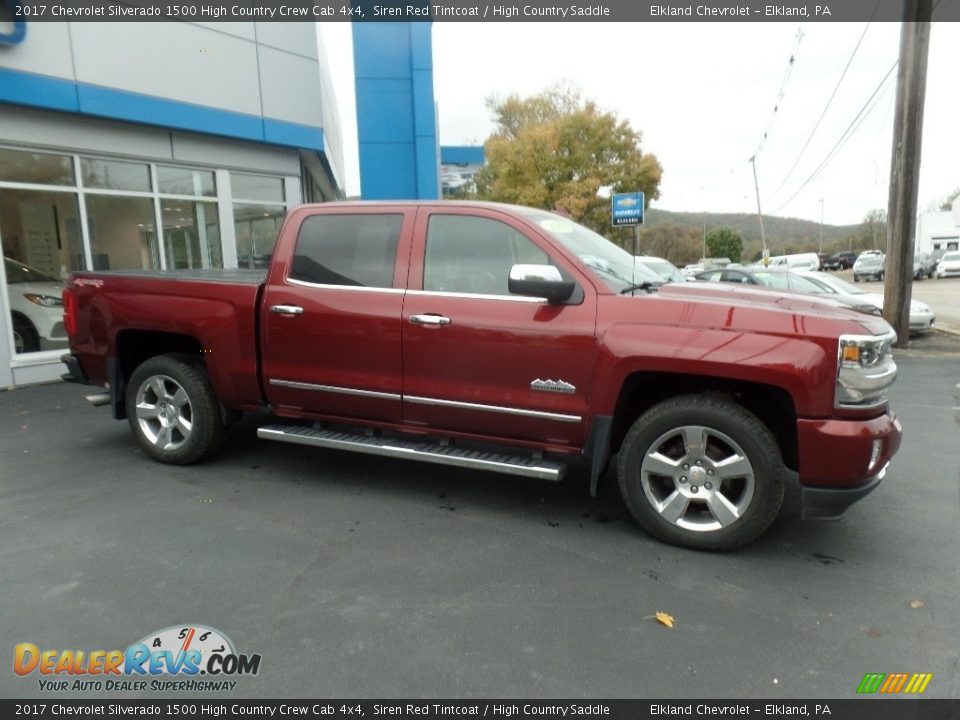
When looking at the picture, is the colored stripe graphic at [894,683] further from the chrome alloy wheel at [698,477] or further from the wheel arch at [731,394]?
the wheel arch at [731,394]

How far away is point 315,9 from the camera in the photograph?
40.3ft

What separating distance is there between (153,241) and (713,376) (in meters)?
9.78

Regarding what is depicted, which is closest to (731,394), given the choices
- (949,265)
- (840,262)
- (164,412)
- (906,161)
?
(164,412)

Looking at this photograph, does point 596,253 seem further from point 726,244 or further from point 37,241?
point 726,244

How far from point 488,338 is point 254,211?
31.2ft

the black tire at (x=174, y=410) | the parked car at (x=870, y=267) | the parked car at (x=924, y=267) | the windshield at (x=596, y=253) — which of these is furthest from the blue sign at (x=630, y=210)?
the parked car at (x=924, y=267)

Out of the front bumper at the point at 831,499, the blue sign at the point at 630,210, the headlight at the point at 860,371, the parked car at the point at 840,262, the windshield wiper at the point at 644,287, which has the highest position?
the blue sign at the point at 630,210

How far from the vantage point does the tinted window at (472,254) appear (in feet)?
13.1

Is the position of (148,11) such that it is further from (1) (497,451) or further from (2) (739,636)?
(2) (739,636)

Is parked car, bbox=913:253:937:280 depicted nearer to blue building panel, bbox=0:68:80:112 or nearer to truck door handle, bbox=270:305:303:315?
blue building panel, bbox=0:68:80:112

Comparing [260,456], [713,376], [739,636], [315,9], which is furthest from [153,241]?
[739,636]
